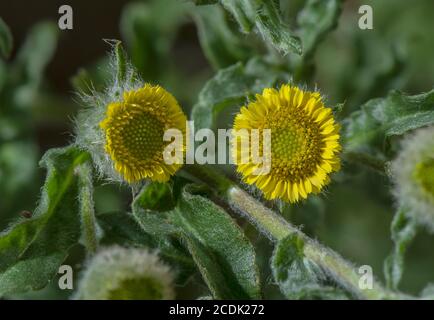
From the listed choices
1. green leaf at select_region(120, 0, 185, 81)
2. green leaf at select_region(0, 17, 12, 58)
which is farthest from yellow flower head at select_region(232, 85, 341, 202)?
green leaf at select_region(120, 0, 185, 81)

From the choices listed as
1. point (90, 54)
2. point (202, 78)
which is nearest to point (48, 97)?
point (90, 54)

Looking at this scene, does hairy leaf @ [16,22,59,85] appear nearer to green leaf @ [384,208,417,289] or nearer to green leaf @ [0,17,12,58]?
green leaf @ [0,17,12,58]

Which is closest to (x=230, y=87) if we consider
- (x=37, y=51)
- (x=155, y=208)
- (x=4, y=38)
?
(x=155, y=208)

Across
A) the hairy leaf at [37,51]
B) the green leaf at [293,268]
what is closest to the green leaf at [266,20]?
the green leaf at [293,268]

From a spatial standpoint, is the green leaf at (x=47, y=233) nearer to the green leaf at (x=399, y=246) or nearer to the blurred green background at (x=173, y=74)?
the blurred green background at (x=173, y=74)

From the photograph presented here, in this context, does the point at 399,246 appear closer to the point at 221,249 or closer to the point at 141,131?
the point at 221,249
